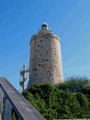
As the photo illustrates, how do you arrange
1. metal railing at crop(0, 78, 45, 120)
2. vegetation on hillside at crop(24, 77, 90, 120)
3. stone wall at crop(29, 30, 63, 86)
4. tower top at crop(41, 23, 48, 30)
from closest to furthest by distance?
1. metal railing at crop(0, 78, 45, 120)
2. vegetation on hillside at crop(24, 77, 90, 120)
3. stone wall at crop(29, 30, 63, 86)
4. tower top at crop(41, 23, 48, 30)

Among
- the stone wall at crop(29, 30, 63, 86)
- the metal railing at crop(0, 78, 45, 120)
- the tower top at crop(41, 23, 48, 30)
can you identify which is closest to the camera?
the metal railing at crop(0, 78, 45, 120)

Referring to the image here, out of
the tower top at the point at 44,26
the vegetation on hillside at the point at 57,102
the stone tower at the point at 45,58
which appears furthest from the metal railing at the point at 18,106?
the tower top at the point at 44,26

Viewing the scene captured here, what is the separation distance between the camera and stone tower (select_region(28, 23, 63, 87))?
2664cm

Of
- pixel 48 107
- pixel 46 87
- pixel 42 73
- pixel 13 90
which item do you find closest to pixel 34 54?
pixel 42 73

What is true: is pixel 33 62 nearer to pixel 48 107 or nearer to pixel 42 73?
pixel 42 73

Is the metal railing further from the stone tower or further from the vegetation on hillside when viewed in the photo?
the stone tower

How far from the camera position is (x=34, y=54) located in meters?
28.0

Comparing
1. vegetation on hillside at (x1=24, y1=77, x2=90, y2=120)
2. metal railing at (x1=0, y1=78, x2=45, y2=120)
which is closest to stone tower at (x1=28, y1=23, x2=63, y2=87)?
vegetation on hillside at (x1=24, y1=77, x2=90, y2=120)

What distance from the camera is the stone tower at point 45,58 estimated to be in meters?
26.6

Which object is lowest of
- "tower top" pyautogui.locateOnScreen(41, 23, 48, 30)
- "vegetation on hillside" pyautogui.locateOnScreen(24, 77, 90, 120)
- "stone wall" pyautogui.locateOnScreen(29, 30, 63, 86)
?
"vegetation on hillside" pyautogui.locateOnScreen(24, 77, 90, 120)

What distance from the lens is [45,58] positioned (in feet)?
89.2

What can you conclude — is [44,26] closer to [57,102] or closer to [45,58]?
[45,58]

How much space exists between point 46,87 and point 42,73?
8.96 metres

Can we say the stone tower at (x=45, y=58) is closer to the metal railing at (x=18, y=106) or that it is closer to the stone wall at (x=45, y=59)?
the stone wall at (x=45, y=59)
